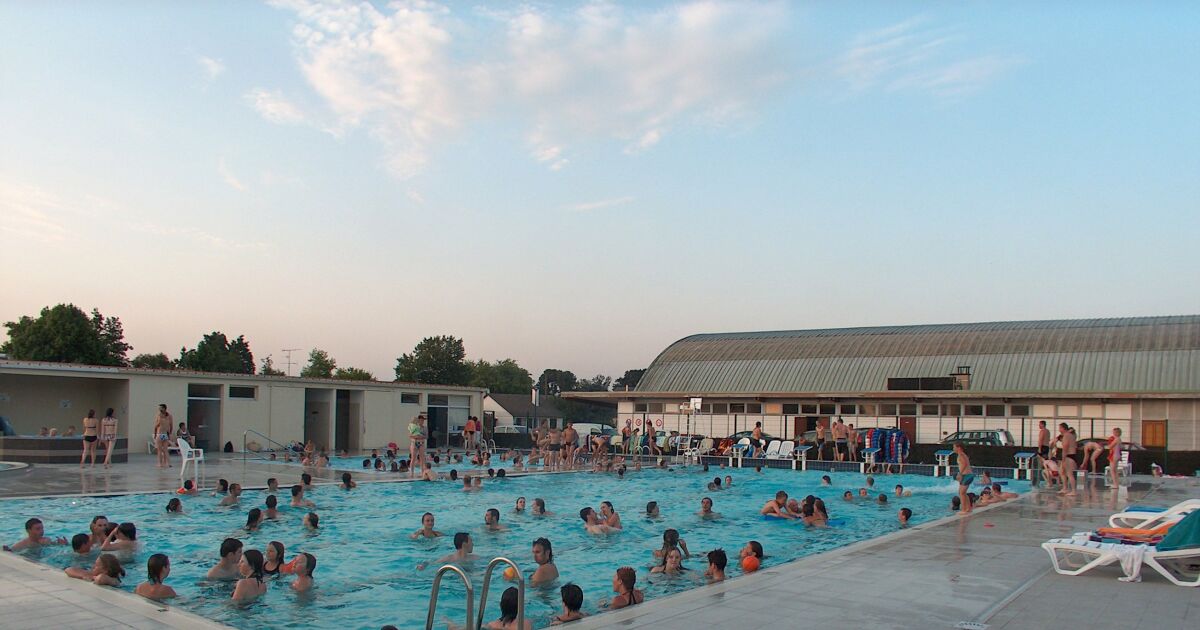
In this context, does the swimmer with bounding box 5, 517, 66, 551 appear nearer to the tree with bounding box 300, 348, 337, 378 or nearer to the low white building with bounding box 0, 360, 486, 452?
the low white building with bounding box 0, 360, 486, 452

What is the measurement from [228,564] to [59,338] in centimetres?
5640

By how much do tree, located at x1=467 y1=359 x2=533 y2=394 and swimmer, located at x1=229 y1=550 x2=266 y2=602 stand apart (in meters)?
85.6

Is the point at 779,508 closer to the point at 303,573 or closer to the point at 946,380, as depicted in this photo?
the point at 303,573

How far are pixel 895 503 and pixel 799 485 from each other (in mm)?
4347

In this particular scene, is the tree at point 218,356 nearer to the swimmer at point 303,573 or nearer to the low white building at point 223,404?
the low white building at point 223,404

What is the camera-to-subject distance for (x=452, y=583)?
33.5 feet

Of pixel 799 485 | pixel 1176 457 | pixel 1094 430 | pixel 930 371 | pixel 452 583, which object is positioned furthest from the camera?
pixel 930 371

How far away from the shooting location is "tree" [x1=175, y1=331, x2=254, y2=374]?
7325cm

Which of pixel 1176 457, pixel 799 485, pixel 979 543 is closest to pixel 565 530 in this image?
pixel 979 543

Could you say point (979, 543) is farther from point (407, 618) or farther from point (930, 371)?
point (930, 371)

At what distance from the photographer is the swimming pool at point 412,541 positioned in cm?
891

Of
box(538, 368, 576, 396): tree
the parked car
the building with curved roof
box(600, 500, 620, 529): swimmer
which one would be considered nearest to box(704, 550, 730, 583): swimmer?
box(600, 500, 620, 529): swimmer

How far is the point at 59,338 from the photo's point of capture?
56.2 metres

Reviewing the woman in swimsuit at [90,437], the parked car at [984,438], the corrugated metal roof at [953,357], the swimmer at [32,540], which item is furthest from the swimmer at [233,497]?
the corrugated metal roof at [953,357]
